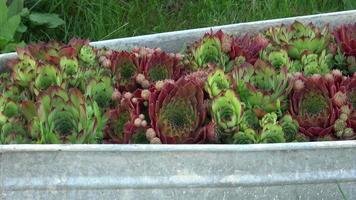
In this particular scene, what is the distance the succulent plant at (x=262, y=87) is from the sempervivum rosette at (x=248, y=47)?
127mm

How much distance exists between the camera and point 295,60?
1992 millimetres

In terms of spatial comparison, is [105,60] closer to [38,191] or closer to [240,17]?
[38,191]

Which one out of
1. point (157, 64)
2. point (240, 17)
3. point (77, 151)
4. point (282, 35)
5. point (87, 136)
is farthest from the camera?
point (240, 17)

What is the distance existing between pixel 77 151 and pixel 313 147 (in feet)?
1.55

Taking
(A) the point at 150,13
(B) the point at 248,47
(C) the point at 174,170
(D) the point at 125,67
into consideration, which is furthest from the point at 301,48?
(A) the point at 150,13

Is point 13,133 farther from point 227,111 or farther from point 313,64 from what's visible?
point 313,64

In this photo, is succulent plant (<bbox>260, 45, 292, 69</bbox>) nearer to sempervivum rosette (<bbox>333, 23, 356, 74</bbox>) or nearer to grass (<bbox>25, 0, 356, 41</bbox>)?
sempervivum rosette (<bbox>333, 23, 356, 74</bbox>)

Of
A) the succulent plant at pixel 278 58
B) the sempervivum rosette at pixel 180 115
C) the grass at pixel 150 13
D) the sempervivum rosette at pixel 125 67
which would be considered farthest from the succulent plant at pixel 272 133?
Answer: the grass at pixel 150 13

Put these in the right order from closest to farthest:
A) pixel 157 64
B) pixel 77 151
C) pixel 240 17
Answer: pixel 77 151 < pixel 157 64 < pixel 240 17

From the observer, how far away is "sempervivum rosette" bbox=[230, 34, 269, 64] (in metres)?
1.97

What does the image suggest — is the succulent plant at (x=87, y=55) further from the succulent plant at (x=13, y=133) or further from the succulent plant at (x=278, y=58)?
the succulent plant at (x=278, y=58)

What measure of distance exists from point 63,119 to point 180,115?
0.25 metres

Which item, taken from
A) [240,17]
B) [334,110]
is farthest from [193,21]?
[334,110]

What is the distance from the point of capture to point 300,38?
2.02 meters
